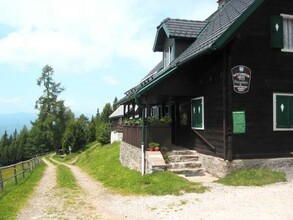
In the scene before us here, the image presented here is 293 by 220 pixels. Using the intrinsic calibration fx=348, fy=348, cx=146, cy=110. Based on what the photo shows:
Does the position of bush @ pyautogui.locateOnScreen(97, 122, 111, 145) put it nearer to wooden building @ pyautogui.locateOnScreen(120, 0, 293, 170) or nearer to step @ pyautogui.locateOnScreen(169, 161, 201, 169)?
step @ pyautogui.locateOnScreen(169, 161, 201, 169)

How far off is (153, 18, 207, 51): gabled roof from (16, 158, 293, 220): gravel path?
9.45 meters

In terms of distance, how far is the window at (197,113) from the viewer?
14.8 meters

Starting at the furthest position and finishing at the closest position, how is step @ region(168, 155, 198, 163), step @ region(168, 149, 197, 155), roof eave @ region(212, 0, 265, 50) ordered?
step @ region(168, 149, 197, 155), step @ region(168, 155, 198, 163), roof eave @ region(212, 0, 265, 50)

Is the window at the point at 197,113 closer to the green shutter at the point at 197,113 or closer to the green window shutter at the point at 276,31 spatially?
the green shutter at the point at 197,113

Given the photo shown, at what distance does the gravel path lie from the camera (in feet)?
27.2

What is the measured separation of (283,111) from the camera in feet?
43.1

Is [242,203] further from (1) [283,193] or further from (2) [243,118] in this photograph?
(2) [243,118]

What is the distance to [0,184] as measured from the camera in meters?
13.5

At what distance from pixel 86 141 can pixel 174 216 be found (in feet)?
183

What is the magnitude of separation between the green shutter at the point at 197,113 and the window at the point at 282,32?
3884mm


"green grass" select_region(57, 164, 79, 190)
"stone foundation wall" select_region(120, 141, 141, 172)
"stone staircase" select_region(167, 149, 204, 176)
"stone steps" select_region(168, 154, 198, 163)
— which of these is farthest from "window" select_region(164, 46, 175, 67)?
"green grass" select_region(57, 164, 79, 190)

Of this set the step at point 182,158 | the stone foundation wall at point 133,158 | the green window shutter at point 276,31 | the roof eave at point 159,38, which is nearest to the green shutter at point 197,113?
the step at point 182,158

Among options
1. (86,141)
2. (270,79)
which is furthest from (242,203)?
(86,141)

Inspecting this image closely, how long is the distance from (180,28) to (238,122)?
26.1ft
